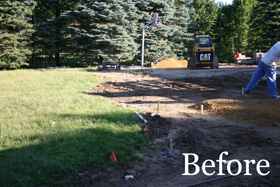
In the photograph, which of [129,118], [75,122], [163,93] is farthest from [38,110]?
[163,93]

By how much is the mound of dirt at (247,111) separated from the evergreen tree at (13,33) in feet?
69.6

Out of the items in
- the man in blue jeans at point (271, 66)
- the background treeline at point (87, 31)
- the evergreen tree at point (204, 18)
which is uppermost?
the evergreen tree at point (204, 18)

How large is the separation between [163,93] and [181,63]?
16.4 metres

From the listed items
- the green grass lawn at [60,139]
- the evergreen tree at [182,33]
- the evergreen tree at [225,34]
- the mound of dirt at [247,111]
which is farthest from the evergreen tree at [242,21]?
the green grass lawn at [60,139]

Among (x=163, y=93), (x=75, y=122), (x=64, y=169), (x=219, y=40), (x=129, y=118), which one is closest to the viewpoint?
(x=64, y=169)

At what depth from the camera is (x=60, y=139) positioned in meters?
4.61

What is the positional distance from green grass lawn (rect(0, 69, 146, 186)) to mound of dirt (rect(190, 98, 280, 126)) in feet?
8.37

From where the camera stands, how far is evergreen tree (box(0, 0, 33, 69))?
2231 centimetres

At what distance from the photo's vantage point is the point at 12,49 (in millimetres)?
22922

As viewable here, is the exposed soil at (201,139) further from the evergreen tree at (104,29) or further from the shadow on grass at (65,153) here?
the evergreen tree at (104,29)

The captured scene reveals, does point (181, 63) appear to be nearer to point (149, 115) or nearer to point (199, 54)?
point (199, 54)

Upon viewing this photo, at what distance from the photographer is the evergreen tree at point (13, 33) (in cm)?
2231

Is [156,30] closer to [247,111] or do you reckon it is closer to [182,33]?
[182,33]

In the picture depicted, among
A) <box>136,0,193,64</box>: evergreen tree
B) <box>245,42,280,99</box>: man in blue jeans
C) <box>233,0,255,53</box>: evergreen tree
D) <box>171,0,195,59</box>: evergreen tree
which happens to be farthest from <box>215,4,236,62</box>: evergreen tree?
<box>245,42,280,99</box>: man in blue jeans
